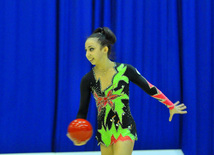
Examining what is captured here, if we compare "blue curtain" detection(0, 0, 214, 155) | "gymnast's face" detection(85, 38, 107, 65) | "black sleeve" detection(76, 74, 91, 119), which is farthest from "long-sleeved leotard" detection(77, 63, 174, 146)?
"blue curtain" detection(0, 0, 214, 155)

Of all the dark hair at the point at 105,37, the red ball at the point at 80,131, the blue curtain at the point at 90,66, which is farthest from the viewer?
the blue curtain at the point at 90,66

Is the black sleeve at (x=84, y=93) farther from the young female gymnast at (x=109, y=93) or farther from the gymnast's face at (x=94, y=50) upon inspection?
the gymnast's face at (x=94, y=50)

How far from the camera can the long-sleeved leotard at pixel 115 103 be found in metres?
2.07

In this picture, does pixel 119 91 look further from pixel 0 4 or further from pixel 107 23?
pixel 0 4

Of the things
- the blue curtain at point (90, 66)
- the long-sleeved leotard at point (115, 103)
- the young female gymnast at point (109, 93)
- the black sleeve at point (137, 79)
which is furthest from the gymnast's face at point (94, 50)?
the blue curtain at point (90, 66)

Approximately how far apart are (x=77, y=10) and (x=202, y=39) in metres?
1.59

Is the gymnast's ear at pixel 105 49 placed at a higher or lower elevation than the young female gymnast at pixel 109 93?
higher

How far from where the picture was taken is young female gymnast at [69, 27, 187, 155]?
6.81 feet

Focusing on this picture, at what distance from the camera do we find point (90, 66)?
3.41m

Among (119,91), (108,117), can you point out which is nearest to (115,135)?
(108,117)

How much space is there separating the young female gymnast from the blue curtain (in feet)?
3.97

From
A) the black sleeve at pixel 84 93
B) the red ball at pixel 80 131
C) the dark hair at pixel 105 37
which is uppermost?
the dark hair at pixel 105 37

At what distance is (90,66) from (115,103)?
1369 millimetres

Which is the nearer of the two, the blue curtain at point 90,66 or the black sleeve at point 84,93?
the black sleeve at point 84,93
